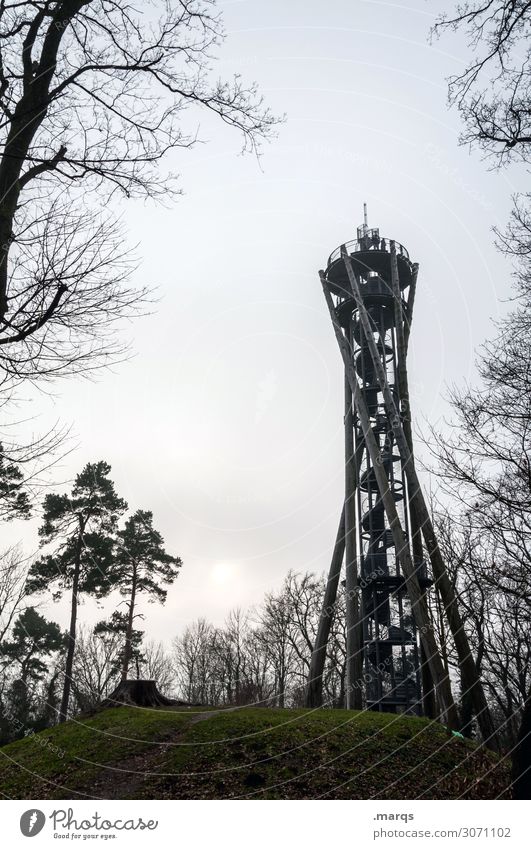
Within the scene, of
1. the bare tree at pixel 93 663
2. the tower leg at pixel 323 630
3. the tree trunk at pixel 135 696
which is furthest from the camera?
the bare tree at pixel 93 663

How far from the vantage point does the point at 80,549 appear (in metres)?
15.7

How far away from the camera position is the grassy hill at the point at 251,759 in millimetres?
8227

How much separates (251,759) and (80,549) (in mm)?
8417

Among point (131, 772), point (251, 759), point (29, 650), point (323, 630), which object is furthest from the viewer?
point (29, 650)

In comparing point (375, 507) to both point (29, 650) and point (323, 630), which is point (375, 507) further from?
point (29, 650)

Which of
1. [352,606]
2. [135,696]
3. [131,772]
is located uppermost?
[352,606]

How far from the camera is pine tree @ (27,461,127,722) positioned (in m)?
15.7

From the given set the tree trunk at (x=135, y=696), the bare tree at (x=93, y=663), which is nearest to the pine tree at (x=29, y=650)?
the bare tree at (x=93, y=663)

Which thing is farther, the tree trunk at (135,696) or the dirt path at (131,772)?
the tree trunk at (135,696)

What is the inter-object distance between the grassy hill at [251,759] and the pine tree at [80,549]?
434 centimetres

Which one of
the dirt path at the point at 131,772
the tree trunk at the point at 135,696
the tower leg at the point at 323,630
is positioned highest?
the tower leg at the point at 323,630

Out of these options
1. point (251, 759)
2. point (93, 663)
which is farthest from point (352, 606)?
point (93, 663)

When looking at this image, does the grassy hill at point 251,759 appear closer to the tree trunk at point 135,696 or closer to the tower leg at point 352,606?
the tree trunk at point 135,696

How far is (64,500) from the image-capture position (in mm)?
16406
